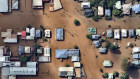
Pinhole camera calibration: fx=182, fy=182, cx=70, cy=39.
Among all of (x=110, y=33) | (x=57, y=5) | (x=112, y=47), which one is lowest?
(x=112, y=47)

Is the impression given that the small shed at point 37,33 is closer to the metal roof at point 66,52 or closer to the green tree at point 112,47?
the metal roof at point 66,52

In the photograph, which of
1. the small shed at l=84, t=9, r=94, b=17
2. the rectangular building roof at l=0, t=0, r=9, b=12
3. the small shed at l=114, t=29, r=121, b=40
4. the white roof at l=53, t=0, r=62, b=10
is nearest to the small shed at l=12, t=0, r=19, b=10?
the rectangular building roof at l=0, t=0, r=9, b=12

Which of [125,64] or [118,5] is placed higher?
[118,5]

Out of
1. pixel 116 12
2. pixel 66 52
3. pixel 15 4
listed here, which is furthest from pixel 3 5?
pixel 116 12

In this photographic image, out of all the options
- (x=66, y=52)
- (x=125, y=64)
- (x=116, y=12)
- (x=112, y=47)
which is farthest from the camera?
(x=66, y=52)

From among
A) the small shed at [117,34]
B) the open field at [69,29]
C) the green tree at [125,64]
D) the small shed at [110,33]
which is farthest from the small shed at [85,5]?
the green tree at [125,64]

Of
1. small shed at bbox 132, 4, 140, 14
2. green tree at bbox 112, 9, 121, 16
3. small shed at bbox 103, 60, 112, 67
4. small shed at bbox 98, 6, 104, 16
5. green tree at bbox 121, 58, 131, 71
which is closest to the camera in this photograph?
green tree at bbox 121, 58, 131, 71

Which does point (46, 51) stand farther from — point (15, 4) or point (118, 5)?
point (118, 5)

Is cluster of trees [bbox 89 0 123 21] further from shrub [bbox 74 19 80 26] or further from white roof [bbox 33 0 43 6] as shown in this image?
white roof [bbox 33 0 43 6]

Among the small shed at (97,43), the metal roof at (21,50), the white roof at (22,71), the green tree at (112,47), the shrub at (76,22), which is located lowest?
the white roof at (22,71)

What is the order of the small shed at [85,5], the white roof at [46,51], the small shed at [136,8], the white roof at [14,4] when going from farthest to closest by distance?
the white roof at [14,4], the white roof at [46,51], the small shed at [85,5], the small shed at [136,8]
